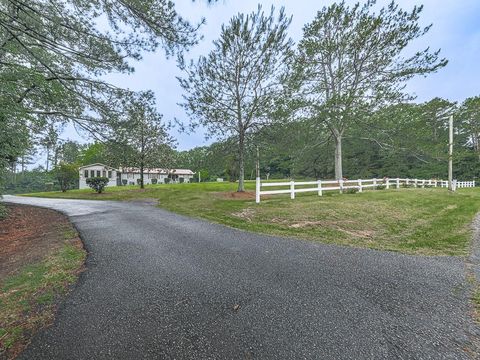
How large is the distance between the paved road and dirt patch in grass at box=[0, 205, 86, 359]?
0.20 meters

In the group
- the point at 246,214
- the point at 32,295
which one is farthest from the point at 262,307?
the point at 246,214

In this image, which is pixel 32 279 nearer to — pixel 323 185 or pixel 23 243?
pixel 23 243

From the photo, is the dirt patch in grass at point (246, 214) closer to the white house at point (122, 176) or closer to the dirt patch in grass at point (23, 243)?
the dirt patch in grass at point (23, 243)

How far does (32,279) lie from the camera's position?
3328mm

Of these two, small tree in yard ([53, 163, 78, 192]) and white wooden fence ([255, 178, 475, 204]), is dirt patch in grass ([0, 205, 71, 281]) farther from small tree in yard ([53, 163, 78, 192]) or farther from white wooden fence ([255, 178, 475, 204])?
small tree in yard ([53, 163, 78, 192])

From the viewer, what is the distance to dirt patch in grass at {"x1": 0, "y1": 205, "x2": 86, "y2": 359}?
7.25ft

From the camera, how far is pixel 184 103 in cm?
1405

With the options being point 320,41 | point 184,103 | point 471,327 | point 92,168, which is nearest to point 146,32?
point 471,327

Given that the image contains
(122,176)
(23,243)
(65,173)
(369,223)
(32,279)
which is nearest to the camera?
(32,279)

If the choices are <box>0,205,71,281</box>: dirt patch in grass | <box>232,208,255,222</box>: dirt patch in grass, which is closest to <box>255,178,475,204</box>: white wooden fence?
<box>232,208,255,222</box>: dirt patch in grass

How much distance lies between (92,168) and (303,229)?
141 ft

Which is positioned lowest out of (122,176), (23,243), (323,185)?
(23,243)

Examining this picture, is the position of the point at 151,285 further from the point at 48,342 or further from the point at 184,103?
the point at 184,103

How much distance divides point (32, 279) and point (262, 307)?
11.3 ft
